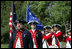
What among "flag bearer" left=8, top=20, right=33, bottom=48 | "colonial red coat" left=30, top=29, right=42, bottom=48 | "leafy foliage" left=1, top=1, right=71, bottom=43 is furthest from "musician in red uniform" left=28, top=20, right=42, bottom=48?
"leafy foliage" left=1, top=1, right=71, bottom=43

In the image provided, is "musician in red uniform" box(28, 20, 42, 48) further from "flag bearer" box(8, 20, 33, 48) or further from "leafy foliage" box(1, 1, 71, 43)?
"leafy foliage" box(1, 1, 71, 43)

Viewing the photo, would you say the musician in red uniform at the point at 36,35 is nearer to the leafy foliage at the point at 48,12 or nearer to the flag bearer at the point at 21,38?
the flag bearer at the point at 21,38

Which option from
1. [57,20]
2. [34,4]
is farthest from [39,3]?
[57,20]

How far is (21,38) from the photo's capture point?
5.98 metres

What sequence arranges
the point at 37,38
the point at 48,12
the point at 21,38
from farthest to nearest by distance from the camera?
1. the point at 48,12
2. the point at 37,38
3. the point at 21,38

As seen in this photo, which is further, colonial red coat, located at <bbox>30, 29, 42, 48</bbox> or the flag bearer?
colonial red coat, located at <bbox>30, 29, 42, 48</bbox>

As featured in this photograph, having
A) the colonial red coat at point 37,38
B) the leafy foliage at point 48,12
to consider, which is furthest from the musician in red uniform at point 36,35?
the leafy foliage at point 48,12

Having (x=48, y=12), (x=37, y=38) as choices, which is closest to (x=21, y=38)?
(x=37, y=38)

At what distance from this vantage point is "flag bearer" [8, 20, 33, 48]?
5.83 metres

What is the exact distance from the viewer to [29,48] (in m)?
5.70

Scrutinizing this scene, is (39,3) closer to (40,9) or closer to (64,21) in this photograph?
(40,9)

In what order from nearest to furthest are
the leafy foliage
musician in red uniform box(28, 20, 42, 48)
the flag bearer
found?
the flag bearer, musician in red uniform box(28, 20, 42, 48), the leafy foliage

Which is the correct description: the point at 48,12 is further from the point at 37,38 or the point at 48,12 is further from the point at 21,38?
the point at 21,38

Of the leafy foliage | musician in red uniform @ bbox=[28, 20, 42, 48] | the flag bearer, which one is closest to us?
the flag bearer
